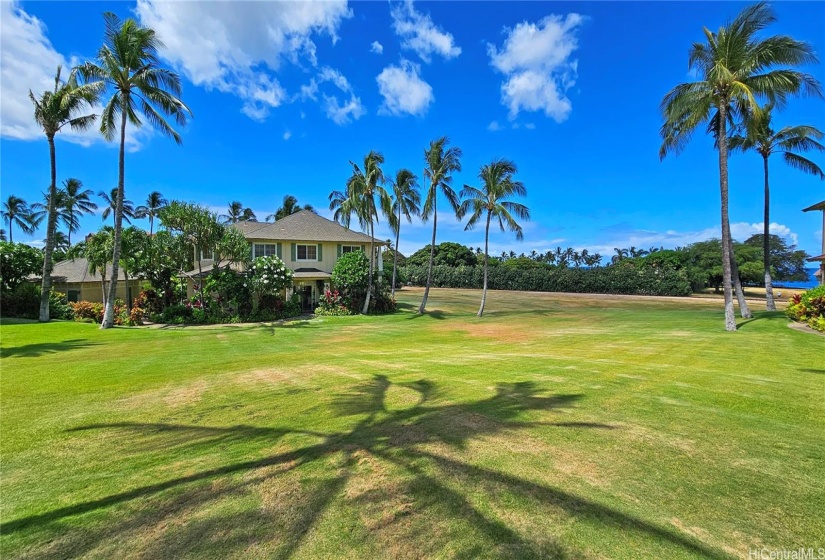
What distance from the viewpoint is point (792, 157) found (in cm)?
2177

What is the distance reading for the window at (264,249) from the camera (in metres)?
27.0

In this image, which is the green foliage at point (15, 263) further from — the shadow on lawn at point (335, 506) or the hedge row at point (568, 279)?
the hedge row at point (568, 279)

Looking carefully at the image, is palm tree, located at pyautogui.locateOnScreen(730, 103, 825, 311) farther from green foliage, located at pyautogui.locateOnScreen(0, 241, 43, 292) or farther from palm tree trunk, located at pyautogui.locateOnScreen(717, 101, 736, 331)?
green foliage, located at pyautogui.locateOnScreen(0, 241, 43, 292)

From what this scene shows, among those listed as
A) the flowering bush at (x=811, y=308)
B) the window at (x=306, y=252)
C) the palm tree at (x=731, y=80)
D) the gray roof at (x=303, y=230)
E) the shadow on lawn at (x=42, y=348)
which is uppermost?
the palm tree at (x=731, y=80)

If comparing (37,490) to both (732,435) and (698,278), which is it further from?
(698,278)

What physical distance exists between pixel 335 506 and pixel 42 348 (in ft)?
49.6

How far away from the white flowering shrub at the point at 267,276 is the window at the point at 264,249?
364 centimetres

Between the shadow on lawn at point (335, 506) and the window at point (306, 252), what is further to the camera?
the window at point (306, 252)

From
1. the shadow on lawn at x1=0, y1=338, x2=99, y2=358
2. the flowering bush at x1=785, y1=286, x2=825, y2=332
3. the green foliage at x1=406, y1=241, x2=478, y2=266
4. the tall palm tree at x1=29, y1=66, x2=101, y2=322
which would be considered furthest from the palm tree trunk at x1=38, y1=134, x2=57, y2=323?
the green foliage at x1=406, y1=241, x2=478, y2=266

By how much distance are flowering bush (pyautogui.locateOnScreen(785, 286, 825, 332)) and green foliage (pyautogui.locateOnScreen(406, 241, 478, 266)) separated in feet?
181

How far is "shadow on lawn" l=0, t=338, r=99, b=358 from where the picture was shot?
1169 centimetres

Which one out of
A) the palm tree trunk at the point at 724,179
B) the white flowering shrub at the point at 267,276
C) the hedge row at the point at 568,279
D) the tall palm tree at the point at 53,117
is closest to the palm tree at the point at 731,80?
the palm tree trunk at the point at 724,179

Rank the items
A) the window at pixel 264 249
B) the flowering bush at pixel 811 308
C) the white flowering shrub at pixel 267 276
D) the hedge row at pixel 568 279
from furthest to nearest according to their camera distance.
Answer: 1. the hedge row at pixel 568 279
2. the window at pixel 264 249
3. the white flowering shrub at pixel 267 276
4. the flowering bush at pixel 811 308

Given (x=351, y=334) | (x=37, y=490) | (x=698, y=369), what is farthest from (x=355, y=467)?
(x=351, y=334)
